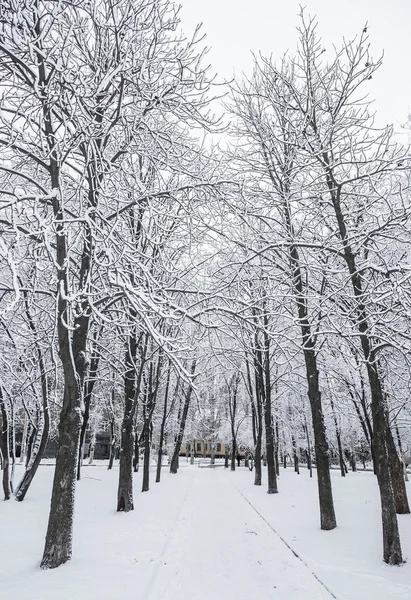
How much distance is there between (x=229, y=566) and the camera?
611 cm

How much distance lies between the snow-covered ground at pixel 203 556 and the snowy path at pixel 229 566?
1 centimetres

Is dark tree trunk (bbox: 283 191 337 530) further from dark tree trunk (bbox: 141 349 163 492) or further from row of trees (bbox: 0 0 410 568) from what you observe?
dark tree trunk (bbox: 141 349 163 492)

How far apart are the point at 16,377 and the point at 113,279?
8.71m

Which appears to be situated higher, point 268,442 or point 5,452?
point 268,442

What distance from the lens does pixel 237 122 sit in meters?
10.9

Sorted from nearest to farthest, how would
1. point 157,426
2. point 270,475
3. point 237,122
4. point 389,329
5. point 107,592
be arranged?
point 107,592 → point 389,329 → point 237,122 → point 270,475 → point 157,426

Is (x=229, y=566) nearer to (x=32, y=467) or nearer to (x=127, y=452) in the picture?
(x=127, y=452)

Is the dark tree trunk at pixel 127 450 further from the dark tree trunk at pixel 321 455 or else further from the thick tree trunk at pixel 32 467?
the dark tree trunk at pixel 321 455

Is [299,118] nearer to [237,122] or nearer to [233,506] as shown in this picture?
[237,122]

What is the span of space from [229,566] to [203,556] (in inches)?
27.1

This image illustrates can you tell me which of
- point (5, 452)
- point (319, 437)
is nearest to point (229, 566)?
point (319, 437)

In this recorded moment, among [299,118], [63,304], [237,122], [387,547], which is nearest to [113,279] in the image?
[63,304]

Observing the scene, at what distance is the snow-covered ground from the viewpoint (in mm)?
4883

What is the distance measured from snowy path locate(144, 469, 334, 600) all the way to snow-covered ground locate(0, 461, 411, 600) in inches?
0.6
